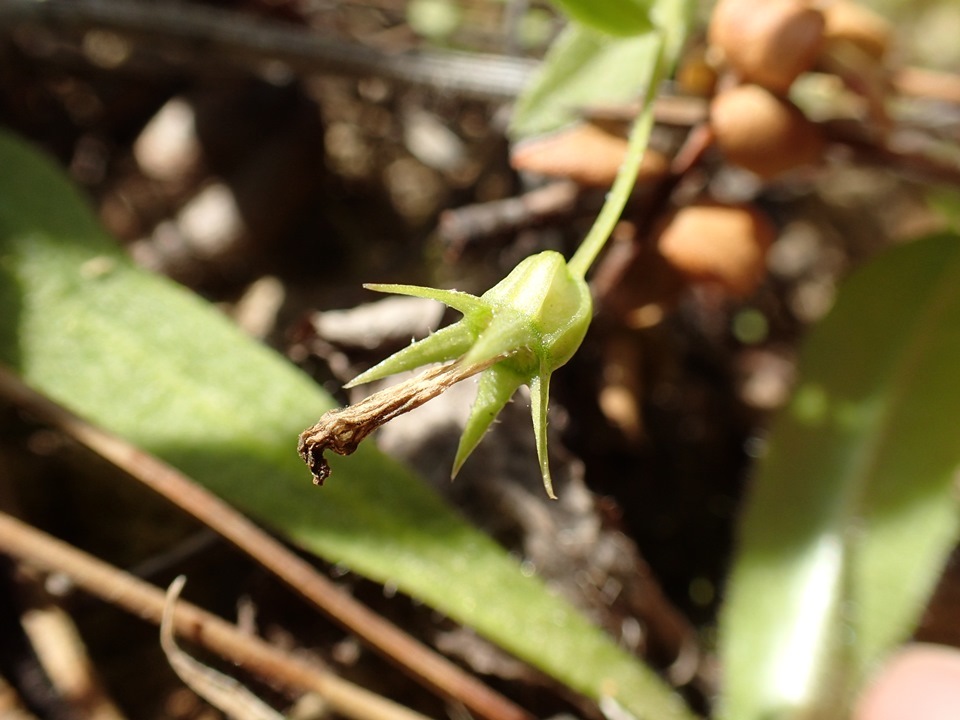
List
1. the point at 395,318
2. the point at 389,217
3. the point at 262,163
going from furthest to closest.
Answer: the point at 389,217 → the point at 262,163 → the point at 395,318

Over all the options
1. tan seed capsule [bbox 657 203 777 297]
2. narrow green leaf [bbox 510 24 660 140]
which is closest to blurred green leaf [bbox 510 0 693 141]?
narrow green leaf [bbox 510 24 660 140]

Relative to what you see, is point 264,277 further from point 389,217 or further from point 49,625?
point 49,625

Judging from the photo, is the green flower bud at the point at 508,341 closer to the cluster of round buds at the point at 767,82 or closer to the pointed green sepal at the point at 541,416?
the pointed green sepal at the point at 541,416

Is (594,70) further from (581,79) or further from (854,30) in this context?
(854,30)

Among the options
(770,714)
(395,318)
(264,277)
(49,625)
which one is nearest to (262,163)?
(264,277)

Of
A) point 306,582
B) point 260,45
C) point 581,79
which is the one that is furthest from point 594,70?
point 306,582

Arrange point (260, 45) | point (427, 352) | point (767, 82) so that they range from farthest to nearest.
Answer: point (260, 45), point (767, 82), point (427, 352)

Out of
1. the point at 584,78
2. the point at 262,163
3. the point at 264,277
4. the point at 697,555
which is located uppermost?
the point at 584,78
